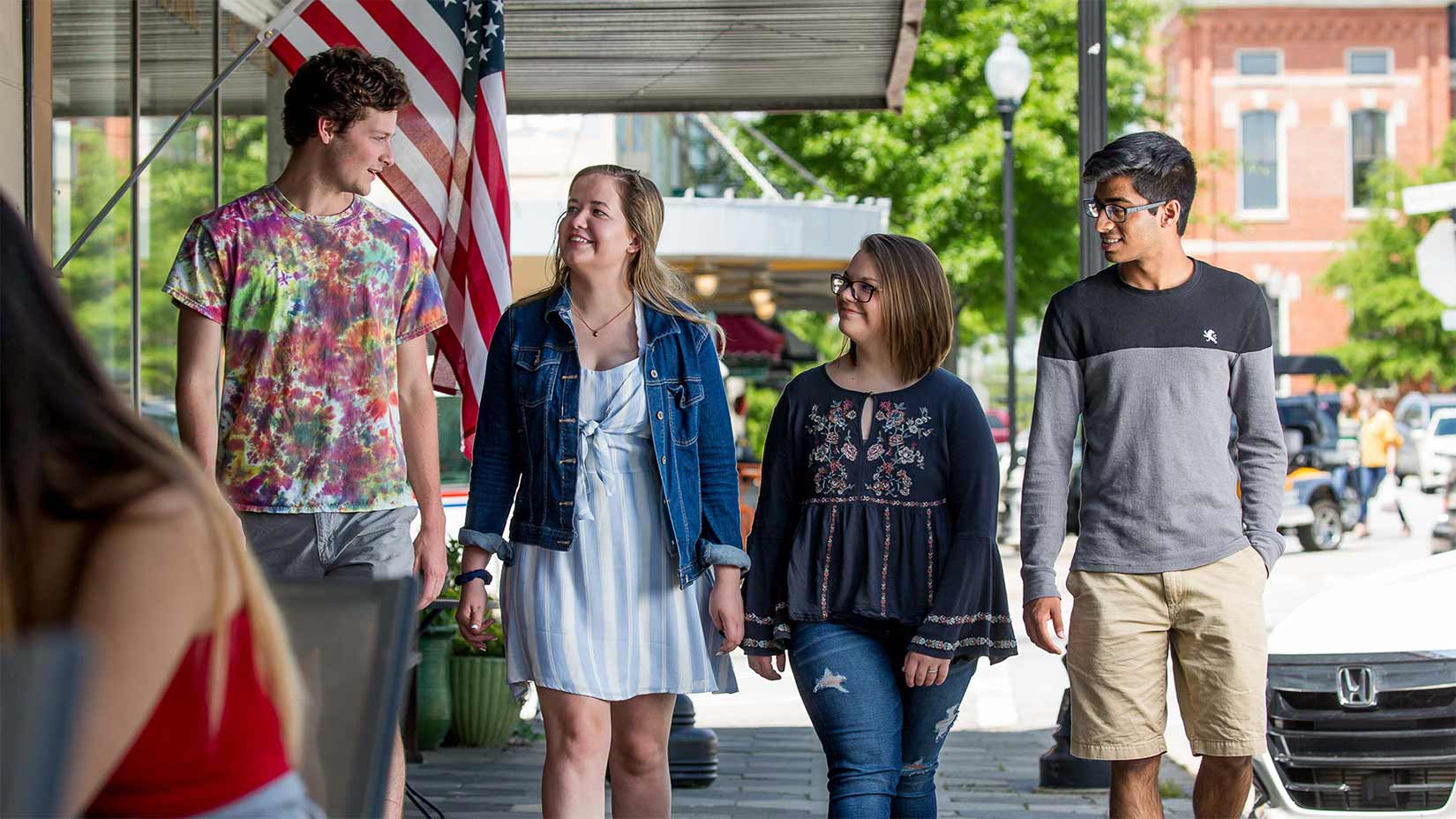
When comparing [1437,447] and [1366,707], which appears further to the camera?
[1437,447]

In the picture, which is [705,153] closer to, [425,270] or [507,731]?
[507,731]

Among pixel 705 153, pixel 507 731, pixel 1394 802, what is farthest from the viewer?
pixel 705 153

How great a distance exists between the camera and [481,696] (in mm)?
8461

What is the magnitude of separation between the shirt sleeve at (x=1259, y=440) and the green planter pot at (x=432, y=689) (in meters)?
4.59

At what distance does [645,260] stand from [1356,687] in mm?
2435

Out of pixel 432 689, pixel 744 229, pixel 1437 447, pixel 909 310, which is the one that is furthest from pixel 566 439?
pixel 1437 447

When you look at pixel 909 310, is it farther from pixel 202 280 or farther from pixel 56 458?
pixel 56 458

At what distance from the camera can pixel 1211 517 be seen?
4527 millimetres

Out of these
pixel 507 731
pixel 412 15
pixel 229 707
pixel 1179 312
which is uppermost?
pixel 412 15

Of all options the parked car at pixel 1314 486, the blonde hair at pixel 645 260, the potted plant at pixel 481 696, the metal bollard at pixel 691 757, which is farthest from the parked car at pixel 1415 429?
the blonde hair at pixel 645 260

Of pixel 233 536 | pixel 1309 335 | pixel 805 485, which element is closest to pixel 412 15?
pixel 805 485

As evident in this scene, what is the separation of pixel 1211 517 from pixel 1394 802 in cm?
118

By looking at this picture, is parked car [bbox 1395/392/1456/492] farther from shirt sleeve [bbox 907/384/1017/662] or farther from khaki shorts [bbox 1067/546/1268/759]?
shirt sleeve [bbox 907/384/1017/662]

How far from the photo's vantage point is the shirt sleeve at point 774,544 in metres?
→ 4.51
